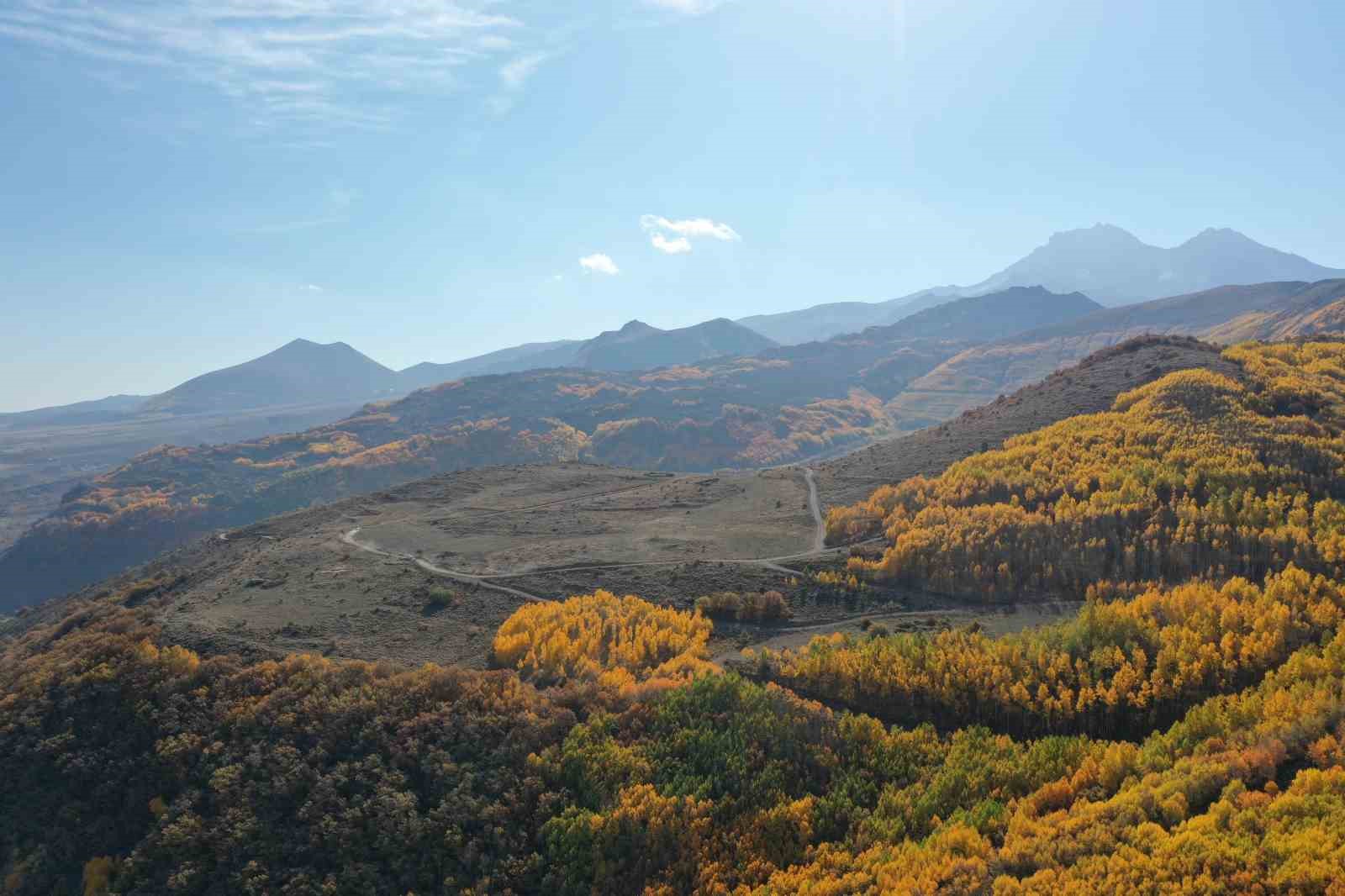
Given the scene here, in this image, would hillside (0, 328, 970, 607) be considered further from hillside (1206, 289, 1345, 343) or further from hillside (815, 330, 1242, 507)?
hillside (815, 330, 1242, 507)

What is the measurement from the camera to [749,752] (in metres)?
21.4

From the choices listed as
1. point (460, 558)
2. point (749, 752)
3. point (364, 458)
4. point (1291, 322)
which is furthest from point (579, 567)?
point (1291, 322)

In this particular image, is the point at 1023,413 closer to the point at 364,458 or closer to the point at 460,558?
the point at 460,558

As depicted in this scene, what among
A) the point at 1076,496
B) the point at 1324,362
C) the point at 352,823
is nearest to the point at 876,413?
the point at 1324,362

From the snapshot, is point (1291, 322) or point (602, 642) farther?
point (1291, 322)

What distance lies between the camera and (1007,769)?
1898cm

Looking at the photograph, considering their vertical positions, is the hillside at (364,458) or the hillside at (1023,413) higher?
the hillside at (1023,413)

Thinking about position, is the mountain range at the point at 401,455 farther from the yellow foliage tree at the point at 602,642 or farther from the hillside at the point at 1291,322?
the yellow foliage tree at the point at 602,642

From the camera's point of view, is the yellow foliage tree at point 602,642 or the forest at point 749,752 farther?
the yellow foliage tree at point 602,642

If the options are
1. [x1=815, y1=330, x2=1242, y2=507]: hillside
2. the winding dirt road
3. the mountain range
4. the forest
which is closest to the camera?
the forest

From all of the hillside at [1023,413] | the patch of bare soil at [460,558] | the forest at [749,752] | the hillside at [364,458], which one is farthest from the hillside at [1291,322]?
the forest at [749,752]

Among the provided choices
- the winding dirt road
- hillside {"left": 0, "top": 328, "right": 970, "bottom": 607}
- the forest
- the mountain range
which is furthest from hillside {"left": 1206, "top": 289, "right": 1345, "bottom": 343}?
the forest

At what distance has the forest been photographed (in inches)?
606

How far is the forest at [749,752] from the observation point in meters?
15.4
